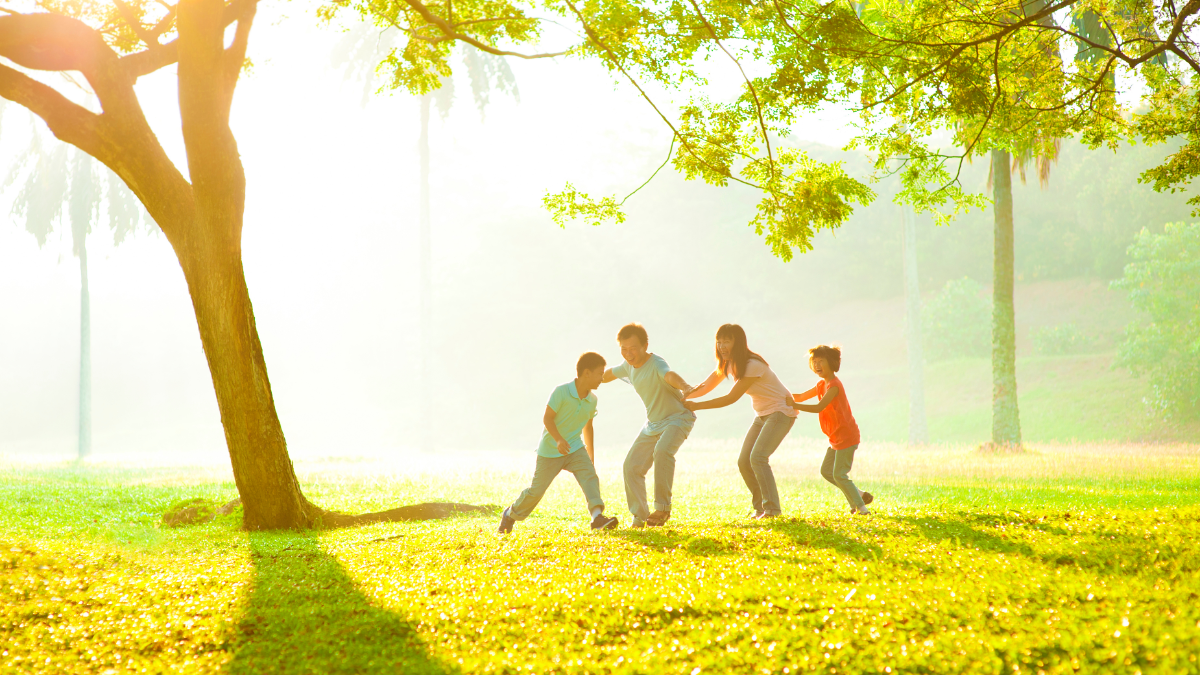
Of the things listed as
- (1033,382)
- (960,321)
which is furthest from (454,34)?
(960,321)

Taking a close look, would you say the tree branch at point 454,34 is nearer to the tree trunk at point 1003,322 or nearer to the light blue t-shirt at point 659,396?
the light blue t-shirt at point 659,396

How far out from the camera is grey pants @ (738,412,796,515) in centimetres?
804

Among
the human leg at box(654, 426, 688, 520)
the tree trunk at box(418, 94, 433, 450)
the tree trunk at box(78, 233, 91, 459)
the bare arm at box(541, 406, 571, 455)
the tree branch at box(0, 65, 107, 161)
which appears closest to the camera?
the bare arm at box(541, 406, 571, 455)

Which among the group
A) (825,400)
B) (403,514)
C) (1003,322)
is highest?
(1003,322)

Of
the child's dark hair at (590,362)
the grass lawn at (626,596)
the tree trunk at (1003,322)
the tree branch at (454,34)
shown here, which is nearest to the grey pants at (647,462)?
the grass lawn at (626,596)

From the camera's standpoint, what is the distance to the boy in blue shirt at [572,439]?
300 inches

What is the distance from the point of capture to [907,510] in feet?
30.1

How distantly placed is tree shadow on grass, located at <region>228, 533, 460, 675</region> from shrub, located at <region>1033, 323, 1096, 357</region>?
135ft

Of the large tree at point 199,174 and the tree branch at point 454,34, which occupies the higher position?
the tree branch at point 454,34

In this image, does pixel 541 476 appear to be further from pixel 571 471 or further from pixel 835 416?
pixel 835 416

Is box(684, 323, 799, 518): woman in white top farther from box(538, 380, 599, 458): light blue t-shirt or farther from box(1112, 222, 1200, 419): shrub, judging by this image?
box(1112, 222, 1200, 419): shrub

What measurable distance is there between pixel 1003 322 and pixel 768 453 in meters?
13.4

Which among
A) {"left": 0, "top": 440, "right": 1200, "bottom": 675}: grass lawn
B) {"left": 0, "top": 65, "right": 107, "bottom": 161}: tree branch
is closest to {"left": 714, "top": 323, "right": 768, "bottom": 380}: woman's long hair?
{"left": 0, "top": 440, "right": 1200, "bottom": 675}: grass lawn

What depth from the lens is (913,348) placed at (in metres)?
27.2
